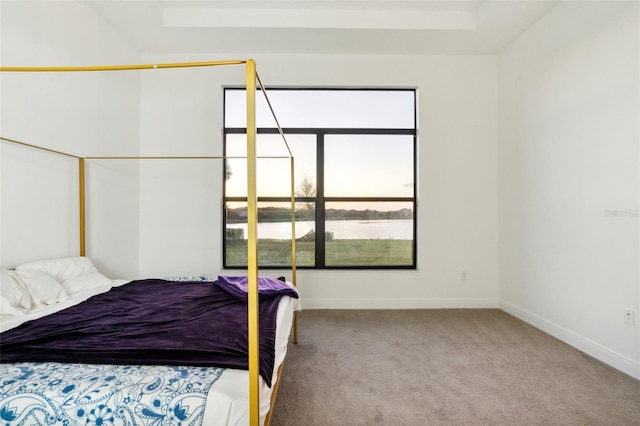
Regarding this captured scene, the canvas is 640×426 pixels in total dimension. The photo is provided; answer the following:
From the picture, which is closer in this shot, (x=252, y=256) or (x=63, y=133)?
(x=252, y=256)

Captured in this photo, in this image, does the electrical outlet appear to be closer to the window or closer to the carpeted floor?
the carpeted floor

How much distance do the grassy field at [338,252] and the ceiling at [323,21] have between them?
231 cm

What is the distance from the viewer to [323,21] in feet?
9.46

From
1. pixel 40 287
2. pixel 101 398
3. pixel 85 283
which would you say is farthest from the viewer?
pixel 85 283

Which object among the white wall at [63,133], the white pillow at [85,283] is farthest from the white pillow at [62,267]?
the white wall at [63,133]

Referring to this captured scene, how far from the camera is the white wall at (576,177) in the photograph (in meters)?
2.02

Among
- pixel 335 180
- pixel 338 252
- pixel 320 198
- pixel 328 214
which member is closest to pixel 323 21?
pixel 335 180

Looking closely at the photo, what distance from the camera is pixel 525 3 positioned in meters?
2.58

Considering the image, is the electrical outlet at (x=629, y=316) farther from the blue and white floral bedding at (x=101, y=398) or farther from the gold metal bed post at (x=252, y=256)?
the blue and white floral bedding at (x=101, y=398)

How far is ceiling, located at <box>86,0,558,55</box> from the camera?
2.75 m

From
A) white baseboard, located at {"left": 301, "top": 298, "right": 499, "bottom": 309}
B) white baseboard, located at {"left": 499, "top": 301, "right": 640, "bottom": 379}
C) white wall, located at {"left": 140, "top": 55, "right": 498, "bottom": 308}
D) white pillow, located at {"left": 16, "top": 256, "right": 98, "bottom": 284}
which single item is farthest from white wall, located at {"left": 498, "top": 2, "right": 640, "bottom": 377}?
white pillow, located at {"left": 16, "top": 256, "right": 98, "bottom": 284}

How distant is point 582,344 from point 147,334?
314cm

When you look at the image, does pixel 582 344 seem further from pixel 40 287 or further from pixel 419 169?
pixel 40 287

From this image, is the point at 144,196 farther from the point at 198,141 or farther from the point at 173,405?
the point at 173,405
